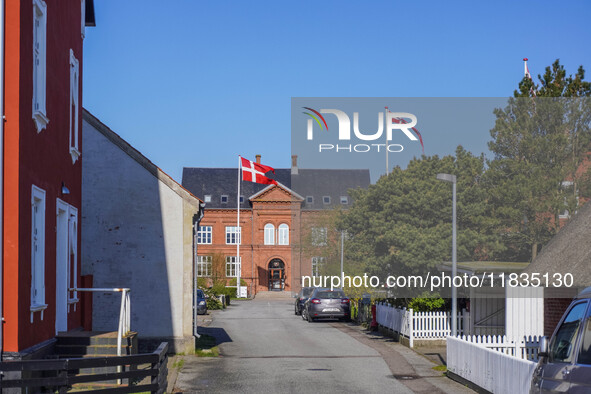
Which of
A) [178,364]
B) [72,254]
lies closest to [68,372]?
[72,254]

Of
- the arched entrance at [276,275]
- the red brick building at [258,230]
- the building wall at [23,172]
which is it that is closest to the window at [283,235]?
the red brick building at [258,230]

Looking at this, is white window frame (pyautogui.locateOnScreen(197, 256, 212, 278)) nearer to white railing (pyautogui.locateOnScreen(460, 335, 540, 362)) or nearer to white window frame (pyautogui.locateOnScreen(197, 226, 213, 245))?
white window frame (pyautogui.locateOnScreen(197, 226, 213, 245))

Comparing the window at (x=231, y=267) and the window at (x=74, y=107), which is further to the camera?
the window at (x=231, y=267)

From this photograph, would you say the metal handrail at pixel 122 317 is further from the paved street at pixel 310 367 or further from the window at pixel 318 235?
the window at pixel 318 235

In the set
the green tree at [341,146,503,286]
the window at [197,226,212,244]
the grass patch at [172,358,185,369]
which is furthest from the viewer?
the window at [197,226,212,244]

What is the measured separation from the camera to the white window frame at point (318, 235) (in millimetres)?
72250

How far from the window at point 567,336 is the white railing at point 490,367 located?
3.64 m

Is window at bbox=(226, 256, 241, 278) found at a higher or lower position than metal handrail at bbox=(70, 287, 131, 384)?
lower

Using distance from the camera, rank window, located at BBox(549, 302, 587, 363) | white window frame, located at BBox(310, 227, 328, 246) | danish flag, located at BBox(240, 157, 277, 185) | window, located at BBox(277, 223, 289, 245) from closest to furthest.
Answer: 1. window, located at BBox(549, 302, 587, 363)
2. danish flag, located at BBox(240, 157, 277, 185)
3. white window frame, located at BBox(310, 227, 328, 246)
4. window, located at BBox(277, 223, 289, 245)

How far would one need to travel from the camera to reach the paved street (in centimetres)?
1591

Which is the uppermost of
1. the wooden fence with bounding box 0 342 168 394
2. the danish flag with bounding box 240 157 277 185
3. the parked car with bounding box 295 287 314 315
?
the danish flag with bounding box 240 157 277 185

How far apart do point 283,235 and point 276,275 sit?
4.37 metres

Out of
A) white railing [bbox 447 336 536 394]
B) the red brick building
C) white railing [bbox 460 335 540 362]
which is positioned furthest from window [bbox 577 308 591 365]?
the red brick building

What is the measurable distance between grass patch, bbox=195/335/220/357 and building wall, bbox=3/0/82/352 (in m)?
7.35
